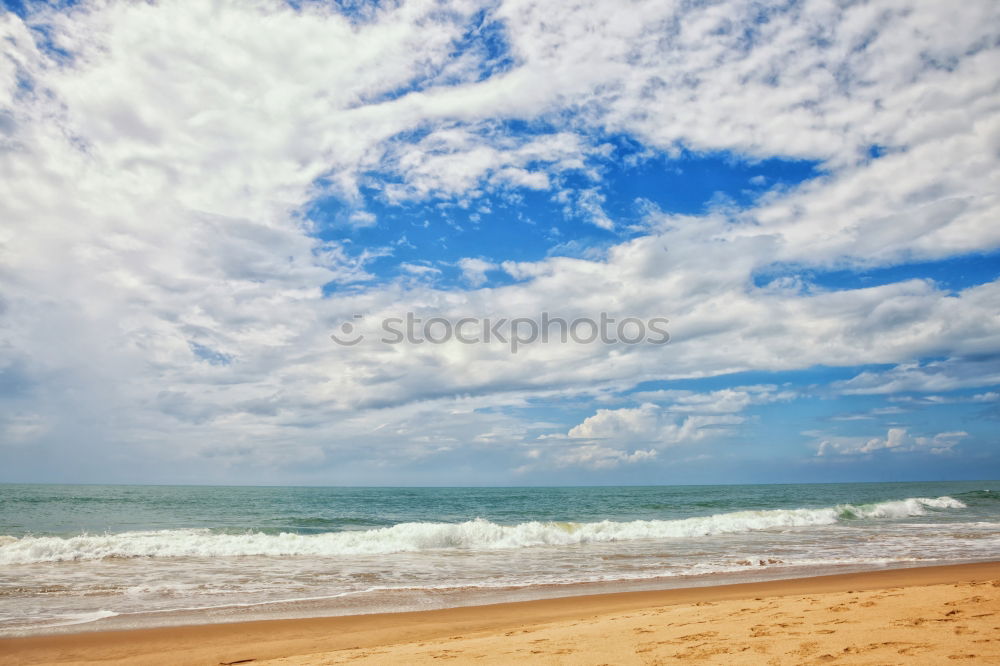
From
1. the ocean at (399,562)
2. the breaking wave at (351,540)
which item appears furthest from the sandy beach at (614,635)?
the breaking wave at (351,540)

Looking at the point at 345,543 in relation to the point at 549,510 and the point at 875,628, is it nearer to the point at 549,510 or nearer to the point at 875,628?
the point at 875,628

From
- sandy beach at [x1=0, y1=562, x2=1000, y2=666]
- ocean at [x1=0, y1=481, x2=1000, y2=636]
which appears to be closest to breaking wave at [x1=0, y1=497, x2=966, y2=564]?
ocean at [x1=0, y1=481, x2=1000, y2=636]

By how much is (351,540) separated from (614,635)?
50.4 ft

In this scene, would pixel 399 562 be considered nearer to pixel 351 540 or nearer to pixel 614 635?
pixel 351 540

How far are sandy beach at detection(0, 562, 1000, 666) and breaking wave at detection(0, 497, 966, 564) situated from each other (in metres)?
9.96

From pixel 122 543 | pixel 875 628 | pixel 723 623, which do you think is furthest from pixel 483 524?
pixel 875 628

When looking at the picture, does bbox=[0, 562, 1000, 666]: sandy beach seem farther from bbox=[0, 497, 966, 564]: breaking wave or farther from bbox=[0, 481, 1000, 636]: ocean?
bbox=[0, 497, 966, 564]: breaking wave

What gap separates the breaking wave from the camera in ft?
57.4

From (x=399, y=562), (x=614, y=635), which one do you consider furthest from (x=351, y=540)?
(x=614, y=635)

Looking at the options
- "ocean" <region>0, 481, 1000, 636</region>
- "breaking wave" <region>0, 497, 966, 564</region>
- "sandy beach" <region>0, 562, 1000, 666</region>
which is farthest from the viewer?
"breaking wave" <region>0, 497, 966, 564</region>

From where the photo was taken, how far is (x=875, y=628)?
666 centimetres

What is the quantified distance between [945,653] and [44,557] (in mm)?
21333

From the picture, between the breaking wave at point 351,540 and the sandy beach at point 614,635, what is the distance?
392 inches

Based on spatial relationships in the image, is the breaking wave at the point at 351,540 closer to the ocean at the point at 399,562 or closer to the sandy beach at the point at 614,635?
the ocean at the point at 399,562
